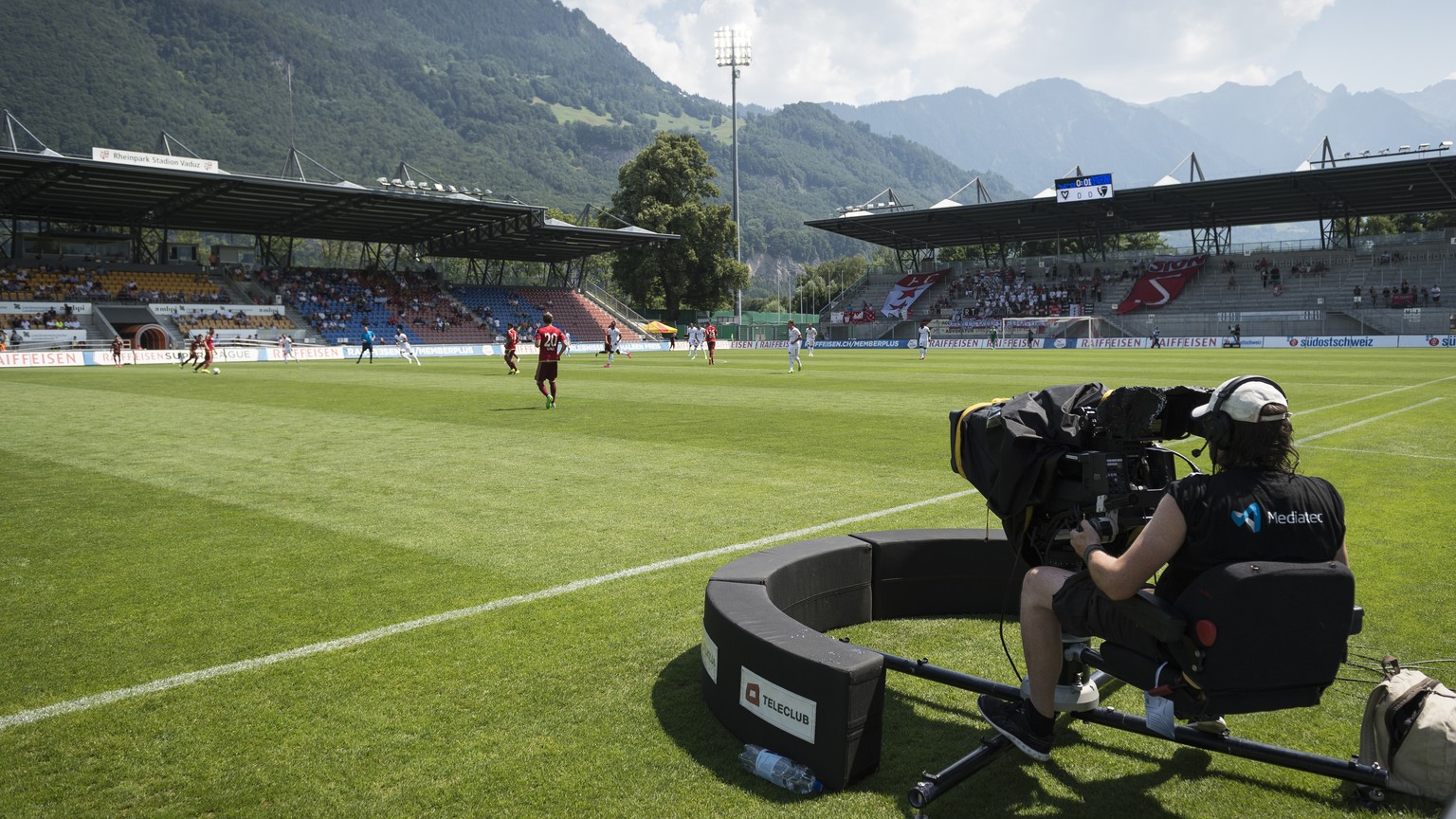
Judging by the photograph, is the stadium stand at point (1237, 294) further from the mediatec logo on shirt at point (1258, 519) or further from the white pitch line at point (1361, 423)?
the mediatec logo on shirt at point (1258, 519)

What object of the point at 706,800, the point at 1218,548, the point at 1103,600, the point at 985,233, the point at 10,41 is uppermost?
the point at 10,41

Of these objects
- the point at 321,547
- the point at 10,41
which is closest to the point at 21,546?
the point at 321,547

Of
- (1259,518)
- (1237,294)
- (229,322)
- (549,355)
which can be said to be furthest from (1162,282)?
(1259,518)

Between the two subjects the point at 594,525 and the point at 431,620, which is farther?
the point at 594,525

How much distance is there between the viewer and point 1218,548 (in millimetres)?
2965

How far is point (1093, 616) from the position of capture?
329 centimetres

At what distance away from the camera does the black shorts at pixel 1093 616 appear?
3.21 m

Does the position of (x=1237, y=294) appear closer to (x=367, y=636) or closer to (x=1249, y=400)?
(x=1249, y=400)

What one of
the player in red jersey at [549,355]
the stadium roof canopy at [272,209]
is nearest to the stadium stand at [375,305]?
the stadium roof canopy at [272,209]

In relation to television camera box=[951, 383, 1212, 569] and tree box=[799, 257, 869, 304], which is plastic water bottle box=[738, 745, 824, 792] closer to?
television camera box=[951, 383, 1212, 569]

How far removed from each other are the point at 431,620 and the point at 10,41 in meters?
191

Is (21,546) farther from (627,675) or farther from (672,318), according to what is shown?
(672,318)

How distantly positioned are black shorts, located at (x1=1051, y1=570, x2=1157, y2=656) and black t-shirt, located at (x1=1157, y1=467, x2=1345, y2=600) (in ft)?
1.22

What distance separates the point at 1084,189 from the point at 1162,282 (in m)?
9.72
